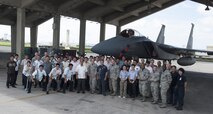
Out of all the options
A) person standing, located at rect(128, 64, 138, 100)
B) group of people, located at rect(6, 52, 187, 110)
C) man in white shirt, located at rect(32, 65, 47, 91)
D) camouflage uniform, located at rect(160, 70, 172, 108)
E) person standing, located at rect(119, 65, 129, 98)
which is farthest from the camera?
man in white shirt, located at rect(32, 65, 47, 91)

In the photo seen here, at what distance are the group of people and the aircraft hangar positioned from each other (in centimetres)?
891

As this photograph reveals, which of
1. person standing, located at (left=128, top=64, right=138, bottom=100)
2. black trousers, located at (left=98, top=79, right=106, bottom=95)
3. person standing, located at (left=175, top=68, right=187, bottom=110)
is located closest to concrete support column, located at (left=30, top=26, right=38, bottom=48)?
black trousers, located at (left=98, top=79, right=106, bottom=95)

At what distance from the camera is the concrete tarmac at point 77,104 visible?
8188 mm

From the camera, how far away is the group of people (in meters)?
9.87

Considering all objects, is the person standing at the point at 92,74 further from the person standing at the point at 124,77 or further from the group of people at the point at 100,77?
the person standing at the point at 124,77

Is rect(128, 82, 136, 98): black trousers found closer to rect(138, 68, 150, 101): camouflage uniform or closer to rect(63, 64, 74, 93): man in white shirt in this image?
rect(138, 68, 150, 101): camouflage uniform

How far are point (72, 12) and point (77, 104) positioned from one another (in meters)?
17.8

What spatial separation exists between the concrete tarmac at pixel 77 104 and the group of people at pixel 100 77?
1.25 feet

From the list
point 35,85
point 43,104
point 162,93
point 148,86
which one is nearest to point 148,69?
point 148,86

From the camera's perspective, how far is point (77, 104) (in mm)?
9133

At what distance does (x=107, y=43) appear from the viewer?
49.6 feet

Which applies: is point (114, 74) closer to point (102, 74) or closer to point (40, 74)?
point (102, 74)

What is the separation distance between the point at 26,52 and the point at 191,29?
15.9 m

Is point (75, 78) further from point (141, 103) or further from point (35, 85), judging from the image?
point (141, 103)
